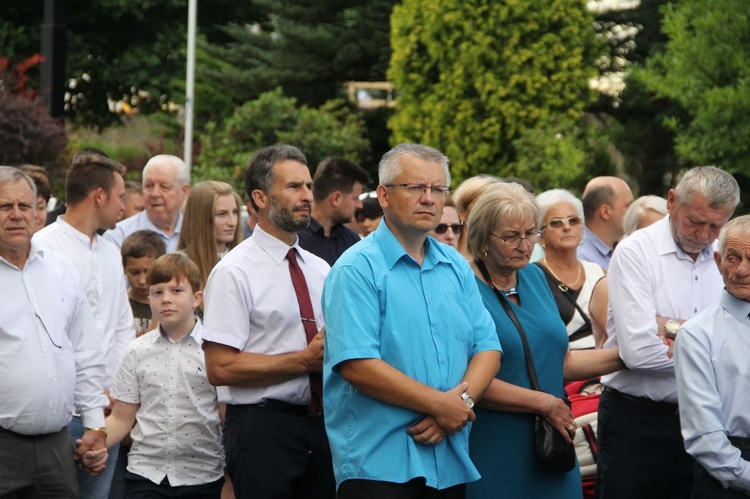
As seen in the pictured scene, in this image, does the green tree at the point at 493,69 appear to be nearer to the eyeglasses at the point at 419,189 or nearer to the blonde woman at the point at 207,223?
the blonde woman at the point at 207,223

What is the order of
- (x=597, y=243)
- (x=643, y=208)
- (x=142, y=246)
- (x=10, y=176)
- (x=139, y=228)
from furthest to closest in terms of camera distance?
(x=597, y=243), (x=139, y=228), (x=643, y=208), (x=142, y=246), (x=10, y=176)

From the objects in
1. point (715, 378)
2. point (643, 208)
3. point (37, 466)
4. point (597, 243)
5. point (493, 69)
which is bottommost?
point (37, 466)

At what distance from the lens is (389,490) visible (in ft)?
15.1

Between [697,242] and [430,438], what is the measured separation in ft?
6.73

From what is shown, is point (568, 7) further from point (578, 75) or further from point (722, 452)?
point (722, 452)

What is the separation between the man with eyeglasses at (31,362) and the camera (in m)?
5.33

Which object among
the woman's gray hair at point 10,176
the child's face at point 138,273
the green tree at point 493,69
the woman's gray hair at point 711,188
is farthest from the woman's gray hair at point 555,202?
the green tree at point 493,69

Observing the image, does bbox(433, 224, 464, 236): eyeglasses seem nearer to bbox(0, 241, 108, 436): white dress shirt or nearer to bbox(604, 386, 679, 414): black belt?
bbox(604, 386, 679, 414): black belt

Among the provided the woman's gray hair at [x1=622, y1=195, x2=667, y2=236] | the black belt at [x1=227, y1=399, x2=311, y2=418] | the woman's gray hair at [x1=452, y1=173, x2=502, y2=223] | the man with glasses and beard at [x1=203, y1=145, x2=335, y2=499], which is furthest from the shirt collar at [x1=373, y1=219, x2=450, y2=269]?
the woman's gray hair at [x1=622, y1=195, x2=667, y2=236]

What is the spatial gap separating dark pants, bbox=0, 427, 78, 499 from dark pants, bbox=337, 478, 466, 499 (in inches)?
60.5

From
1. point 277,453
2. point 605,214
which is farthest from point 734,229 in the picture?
point 605,214

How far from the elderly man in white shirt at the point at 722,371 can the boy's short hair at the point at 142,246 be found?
12.3 ft

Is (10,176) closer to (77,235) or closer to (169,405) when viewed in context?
(77,235)

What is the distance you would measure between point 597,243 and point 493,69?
11641mm
